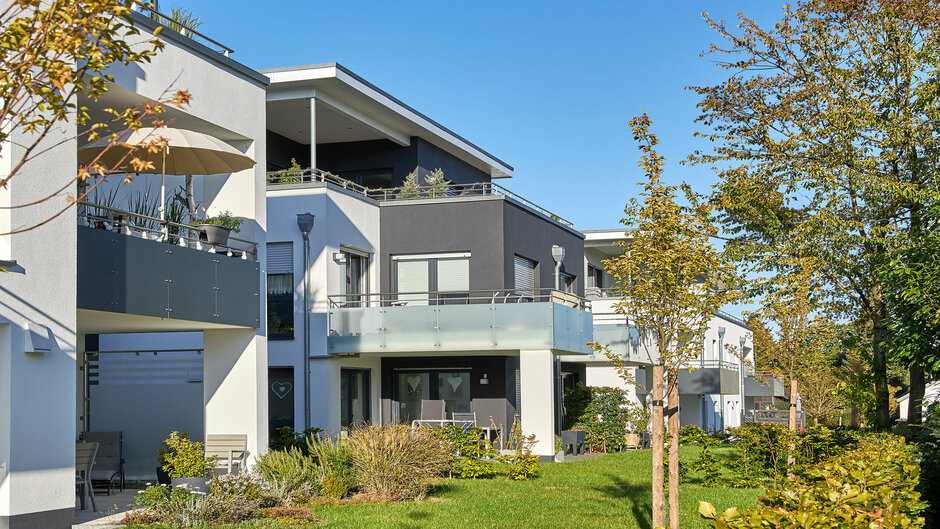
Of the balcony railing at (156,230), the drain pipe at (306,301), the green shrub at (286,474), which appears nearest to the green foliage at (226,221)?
the balcony railing at (156,230)

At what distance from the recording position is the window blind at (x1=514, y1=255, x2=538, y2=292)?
24.9m

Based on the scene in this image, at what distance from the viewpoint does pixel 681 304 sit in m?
10.4

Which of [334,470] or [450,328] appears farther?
[450,328]

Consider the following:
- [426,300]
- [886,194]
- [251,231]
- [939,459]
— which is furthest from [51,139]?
[886,194]

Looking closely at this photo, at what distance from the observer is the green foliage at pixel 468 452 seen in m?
18.2

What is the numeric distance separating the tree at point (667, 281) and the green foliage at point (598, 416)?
16018 mm

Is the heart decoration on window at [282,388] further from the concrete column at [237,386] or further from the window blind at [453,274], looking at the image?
the concrete column at [237,386]

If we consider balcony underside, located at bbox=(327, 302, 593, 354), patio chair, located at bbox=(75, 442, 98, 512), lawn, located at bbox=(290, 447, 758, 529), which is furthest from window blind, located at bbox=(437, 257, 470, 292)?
patio chair, located at bbox=(75, 442, 98, 512)

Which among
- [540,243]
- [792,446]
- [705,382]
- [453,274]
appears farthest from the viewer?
[705,382]

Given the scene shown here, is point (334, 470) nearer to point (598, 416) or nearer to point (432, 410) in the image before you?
point (432, 410)

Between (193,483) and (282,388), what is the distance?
29.7 ft

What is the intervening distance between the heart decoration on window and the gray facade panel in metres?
6.79

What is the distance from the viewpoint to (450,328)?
21797 millimetres

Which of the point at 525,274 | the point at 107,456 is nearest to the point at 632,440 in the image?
the point at 525,274
